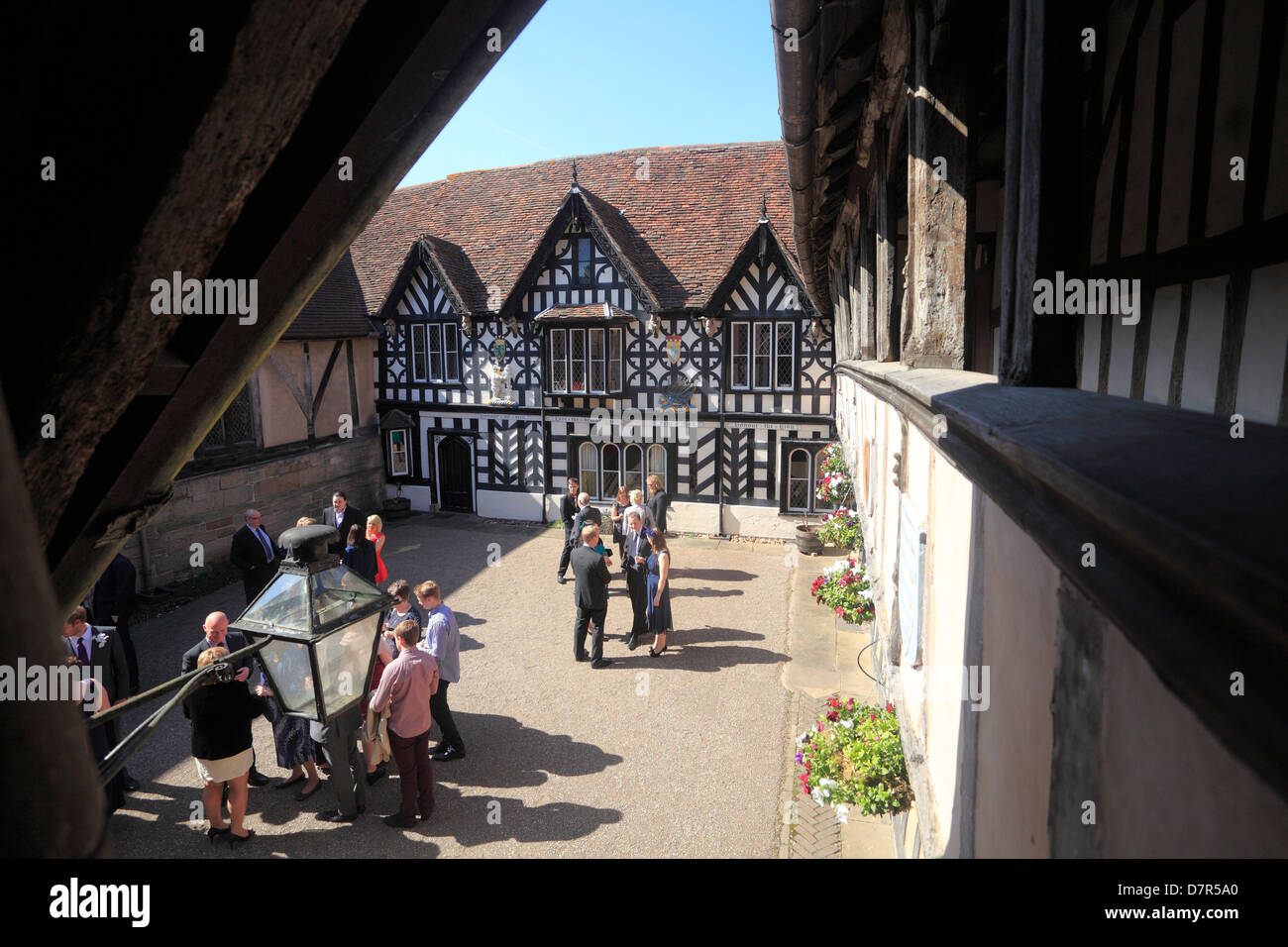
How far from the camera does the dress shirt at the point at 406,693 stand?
6.66 m

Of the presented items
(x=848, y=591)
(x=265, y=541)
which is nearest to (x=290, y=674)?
(x=265, y=541)

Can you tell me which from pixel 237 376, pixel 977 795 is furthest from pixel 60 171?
pixel 977 795

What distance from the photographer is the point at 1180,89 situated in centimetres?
228

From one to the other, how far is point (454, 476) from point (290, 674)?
57.5ft

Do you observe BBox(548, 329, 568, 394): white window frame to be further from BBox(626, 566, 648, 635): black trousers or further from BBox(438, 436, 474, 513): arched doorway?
BBox(626, 566, 648, 635): black trousers

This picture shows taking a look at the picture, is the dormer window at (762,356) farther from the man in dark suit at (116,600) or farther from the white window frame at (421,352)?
the man in dark suit at (116,600)

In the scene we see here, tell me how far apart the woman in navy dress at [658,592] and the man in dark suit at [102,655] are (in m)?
5.82

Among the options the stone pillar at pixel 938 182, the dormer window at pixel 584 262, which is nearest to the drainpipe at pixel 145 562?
the dormer window at pixel 584 262

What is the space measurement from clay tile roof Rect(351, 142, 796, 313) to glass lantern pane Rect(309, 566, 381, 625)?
14283mm

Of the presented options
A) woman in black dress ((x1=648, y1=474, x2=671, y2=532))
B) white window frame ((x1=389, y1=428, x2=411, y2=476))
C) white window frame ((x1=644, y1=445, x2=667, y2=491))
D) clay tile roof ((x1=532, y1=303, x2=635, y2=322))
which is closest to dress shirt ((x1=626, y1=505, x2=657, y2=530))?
woman in black dress ((x1=648, y1=474, x2=671, y2=532))

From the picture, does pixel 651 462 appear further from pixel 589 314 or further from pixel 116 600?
pixel 116 600

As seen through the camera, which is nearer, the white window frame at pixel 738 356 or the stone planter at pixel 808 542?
the stone planter at pixel 808 542

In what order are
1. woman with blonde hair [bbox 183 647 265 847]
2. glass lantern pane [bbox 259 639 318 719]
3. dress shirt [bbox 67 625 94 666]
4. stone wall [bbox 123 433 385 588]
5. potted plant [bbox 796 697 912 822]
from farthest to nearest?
stone wall [bbox 123 433 385 588] < dress shirt [bbox 67 625 94 666] < woman with blonde hair [bbox 183 647 265 847] < potted plant [bbox 796 697 912 822] < glass lantern pane [bbox 259 639 318 719]

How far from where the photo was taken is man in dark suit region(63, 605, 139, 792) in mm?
6598
